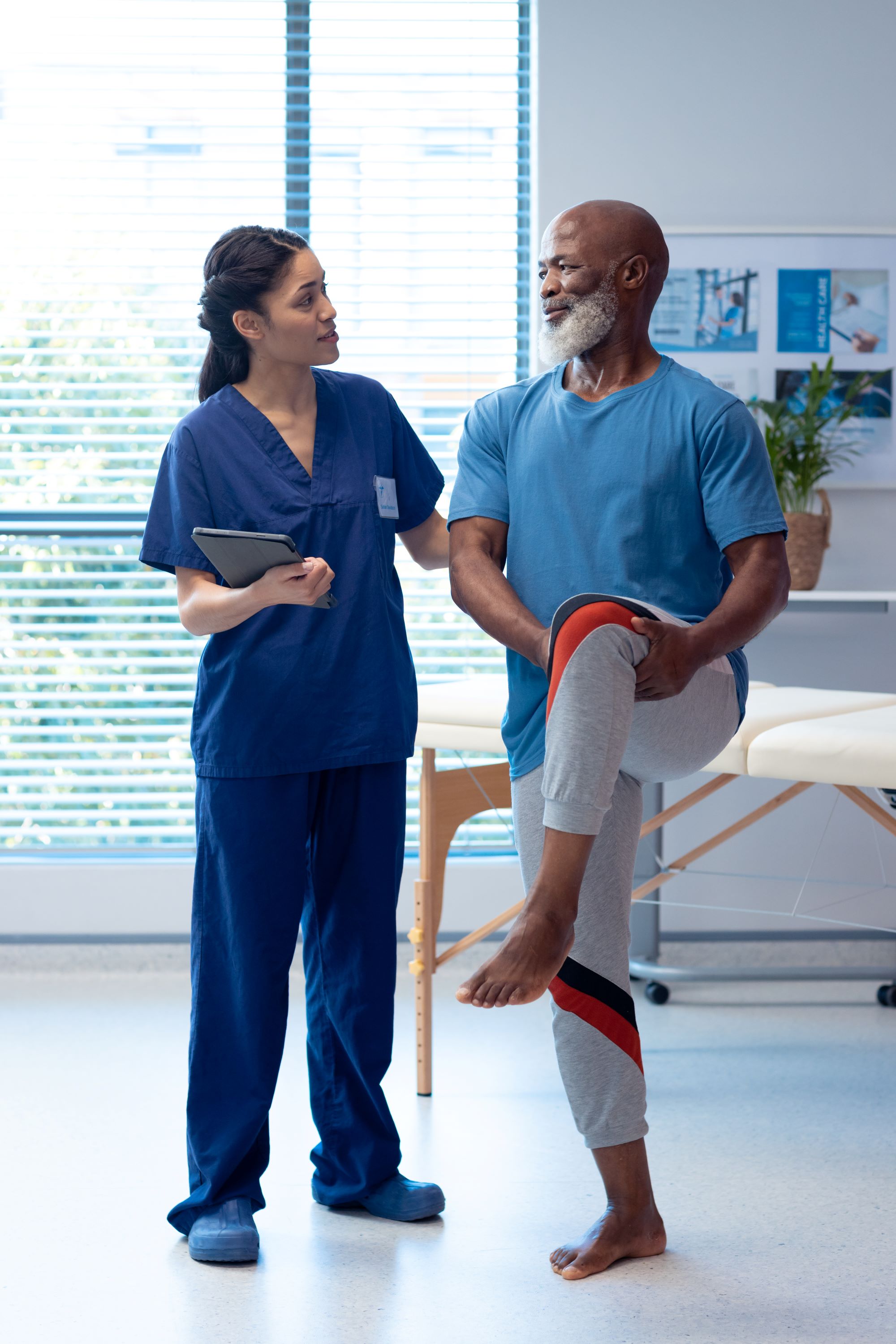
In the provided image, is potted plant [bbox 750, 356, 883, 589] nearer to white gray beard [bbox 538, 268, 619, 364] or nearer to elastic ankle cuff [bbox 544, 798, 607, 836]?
white gray beard [bbox 538, 268, 619, 364]

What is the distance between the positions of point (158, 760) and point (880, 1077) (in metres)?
1.84

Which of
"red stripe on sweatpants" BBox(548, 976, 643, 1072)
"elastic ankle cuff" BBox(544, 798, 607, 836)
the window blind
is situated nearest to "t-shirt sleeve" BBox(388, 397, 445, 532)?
"elastic ankle cuff" BBox(544, 798, 607, 836)

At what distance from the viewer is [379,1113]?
5.83 feet

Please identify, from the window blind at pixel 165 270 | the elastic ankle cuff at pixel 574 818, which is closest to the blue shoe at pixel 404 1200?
the elastic ankle cuff at pixel 574 818

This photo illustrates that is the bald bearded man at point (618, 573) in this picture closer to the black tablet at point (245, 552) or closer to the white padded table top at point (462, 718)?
the black tablet at point (245, 552)

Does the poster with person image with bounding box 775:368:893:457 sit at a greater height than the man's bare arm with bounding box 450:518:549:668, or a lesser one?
greater

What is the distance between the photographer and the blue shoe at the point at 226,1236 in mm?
1654

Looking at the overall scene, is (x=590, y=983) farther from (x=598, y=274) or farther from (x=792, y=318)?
(x=792, y=318)

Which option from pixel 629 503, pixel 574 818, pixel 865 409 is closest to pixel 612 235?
pixel 629 503

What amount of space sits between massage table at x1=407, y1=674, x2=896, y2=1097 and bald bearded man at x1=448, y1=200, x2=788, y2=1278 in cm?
37

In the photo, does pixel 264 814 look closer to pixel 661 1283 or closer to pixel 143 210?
pixel 661 1283

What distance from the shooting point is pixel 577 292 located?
1599 millimetres

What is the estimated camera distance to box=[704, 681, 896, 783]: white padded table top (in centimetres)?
207

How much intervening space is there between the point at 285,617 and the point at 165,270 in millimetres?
1845
